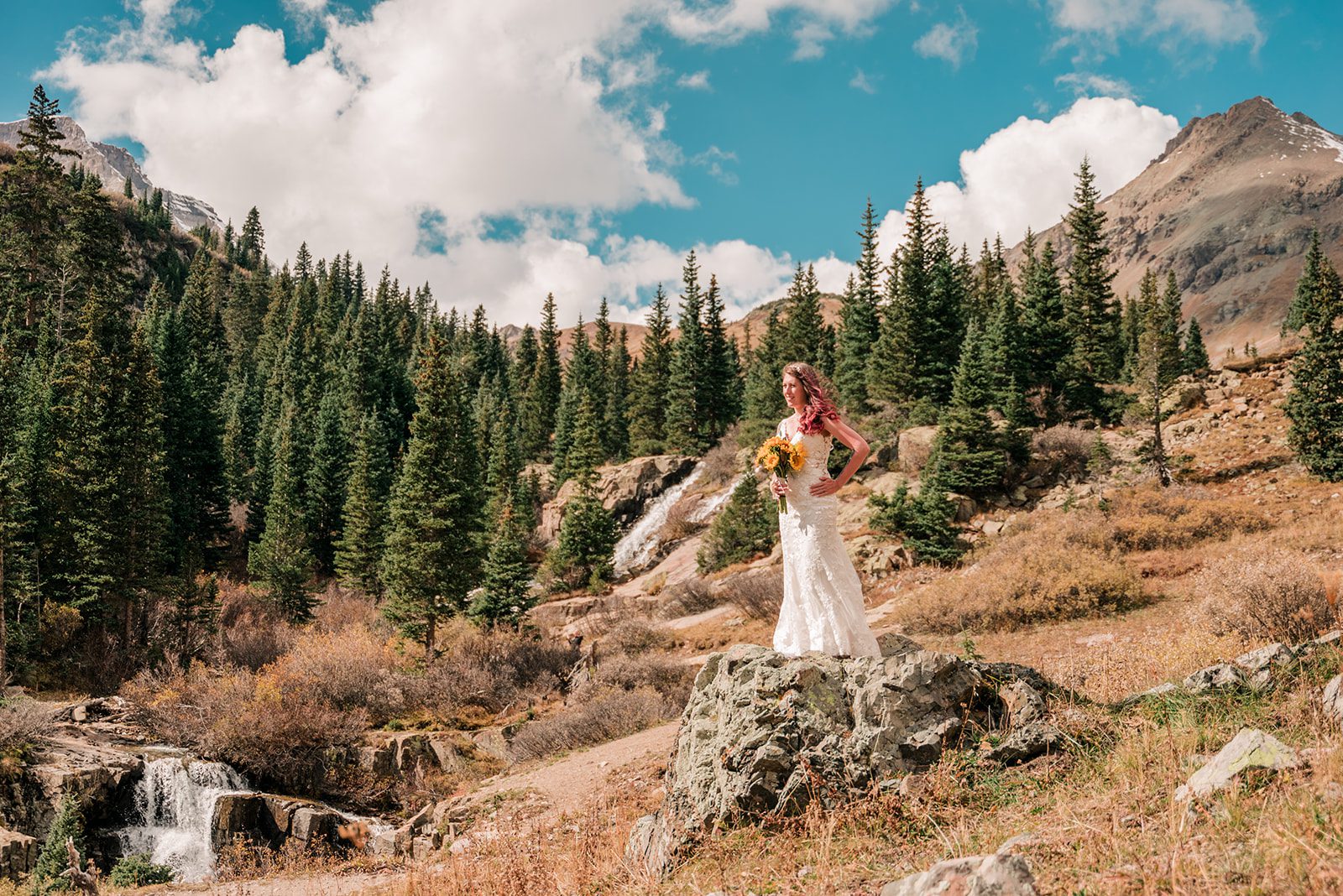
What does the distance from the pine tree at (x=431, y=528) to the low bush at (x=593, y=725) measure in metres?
10.6

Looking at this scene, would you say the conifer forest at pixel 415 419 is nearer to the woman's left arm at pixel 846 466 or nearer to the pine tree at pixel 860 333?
the pine tree at pixel 860 333

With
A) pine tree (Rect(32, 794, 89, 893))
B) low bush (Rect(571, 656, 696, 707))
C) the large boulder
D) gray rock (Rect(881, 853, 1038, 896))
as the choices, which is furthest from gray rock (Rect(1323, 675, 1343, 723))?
the large boulder

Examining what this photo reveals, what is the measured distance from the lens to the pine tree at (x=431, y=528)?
93.9 feet

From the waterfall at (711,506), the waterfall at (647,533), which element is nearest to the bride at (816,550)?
the waterfall at (647,533)

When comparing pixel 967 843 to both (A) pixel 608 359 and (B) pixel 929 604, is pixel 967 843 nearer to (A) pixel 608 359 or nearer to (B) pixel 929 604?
(B) pixel 929 604

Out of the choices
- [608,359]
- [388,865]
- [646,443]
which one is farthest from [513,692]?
[608,359]

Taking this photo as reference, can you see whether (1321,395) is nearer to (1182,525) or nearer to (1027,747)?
→ (1182,525)

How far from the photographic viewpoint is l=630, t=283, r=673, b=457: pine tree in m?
64.9

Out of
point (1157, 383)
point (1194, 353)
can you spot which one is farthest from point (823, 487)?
point (1194, 353)

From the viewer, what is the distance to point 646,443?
64.3m

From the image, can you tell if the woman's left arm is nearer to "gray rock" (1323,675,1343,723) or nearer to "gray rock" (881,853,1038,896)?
"gray rock" (881,853,1038,896)

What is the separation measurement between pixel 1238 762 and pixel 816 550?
3703 mm

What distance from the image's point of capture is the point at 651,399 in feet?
220

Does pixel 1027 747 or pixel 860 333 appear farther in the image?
pixel 860 333
